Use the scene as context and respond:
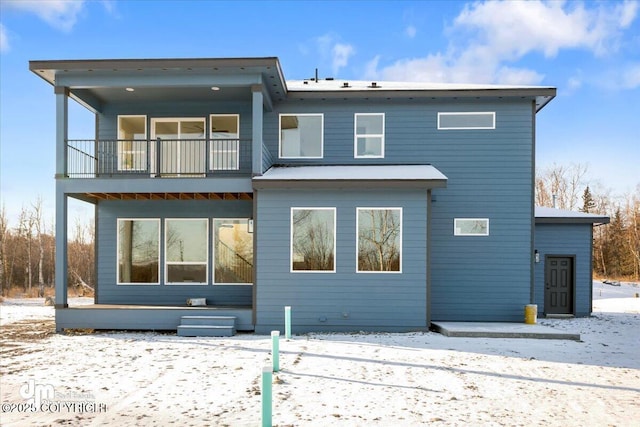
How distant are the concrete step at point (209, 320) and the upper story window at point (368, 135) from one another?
5.66 metres

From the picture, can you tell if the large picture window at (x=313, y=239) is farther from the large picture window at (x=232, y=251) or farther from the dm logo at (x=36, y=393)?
the dm logo at (x=36, y=393)

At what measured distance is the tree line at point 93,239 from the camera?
32344 millimetres

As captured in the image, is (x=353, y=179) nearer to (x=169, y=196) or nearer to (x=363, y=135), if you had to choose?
(x=363, y=135)

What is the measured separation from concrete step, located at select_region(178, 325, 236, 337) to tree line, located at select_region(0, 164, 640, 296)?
16.6 meters

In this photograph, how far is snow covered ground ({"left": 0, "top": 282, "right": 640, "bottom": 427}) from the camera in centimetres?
539

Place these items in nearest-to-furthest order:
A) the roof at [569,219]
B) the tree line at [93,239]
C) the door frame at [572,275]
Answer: the roof at [569,219], the door frame at [572,275], the tree line at [93,239]

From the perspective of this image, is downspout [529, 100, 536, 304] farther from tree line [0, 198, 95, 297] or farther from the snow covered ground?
tree line [0, 198, 95, 297]

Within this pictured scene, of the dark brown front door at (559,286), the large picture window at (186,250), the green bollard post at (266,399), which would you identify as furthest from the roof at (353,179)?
the green bollard post at (266,399)

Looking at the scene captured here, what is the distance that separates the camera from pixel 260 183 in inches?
433

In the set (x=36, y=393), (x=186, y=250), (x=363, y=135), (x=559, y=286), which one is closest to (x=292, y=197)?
(x=363, y=135)

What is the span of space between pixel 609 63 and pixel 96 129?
38637 mm

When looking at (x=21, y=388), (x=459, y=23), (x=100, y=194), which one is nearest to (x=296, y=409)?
(x=21, y=388)

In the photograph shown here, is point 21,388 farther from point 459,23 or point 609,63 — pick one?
point 609,63

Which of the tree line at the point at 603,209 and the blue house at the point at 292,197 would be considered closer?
the blue house at the point at 292,197
